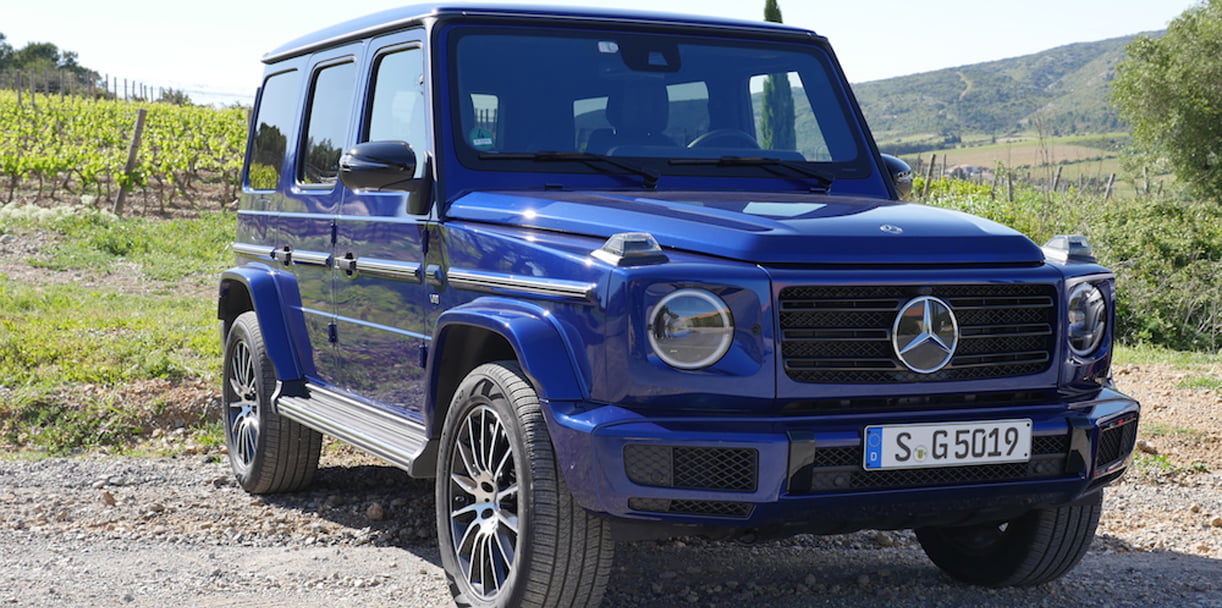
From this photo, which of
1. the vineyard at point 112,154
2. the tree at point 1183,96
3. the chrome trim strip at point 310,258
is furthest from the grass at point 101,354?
the tree at point 1183,96

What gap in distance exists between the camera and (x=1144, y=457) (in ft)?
23.6

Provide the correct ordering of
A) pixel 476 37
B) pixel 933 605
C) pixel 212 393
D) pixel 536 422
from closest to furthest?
pixel 536 422 < pixel 933 605 < pixel 476 37 < pixel 212 393

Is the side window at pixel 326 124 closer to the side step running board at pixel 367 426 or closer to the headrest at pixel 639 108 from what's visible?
the side step running board at pixel 367 426

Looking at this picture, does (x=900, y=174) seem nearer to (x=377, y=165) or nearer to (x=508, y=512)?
(x=377, y=165)

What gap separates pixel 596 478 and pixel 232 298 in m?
3.73

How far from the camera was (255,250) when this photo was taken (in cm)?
625

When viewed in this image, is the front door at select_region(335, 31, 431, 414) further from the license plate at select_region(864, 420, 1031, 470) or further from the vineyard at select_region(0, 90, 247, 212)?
the vineyard at select_region(0, 90, 247, 212)

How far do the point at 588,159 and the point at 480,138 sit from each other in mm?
383

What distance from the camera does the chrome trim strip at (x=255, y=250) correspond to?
6021 millimetres

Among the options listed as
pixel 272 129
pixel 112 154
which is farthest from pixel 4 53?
pixel 272 129

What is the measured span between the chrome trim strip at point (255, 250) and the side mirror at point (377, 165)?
182 cm

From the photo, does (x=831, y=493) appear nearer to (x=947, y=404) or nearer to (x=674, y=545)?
(x=947, y=404)

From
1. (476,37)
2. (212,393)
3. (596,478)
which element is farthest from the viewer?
(212,393)

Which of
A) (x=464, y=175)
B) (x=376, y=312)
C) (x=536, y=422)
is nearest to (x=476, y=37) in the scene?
(x=464, y=175)
